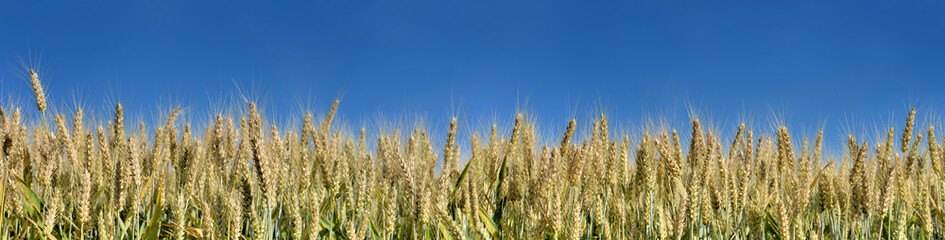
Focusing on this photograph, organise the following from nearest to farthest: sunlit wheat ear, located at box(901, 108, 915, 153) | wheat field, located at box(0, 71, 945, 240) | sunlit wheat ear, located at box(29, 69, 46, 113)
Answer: wheat field, located at box(0, 71, 945, 240) → sunlit wheat ear, located at box(29, 69, 46, 113) → sunlit wheat ear, located at box(901, 108, 915, 153)

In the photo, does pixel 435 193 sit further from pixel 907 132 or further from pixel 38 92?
pixel 907 132

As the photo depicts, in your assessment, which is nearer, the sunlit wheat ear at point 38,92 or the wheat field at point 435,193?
the wheat field at point 435,193

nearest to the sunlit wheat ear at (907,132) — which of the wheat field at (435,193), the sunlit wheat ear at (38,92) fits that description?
the wheat field at (435,193)

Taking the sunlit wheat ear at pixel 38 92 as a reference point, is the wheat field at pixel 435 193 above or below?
below

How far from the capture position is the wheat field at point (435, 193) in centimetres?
245

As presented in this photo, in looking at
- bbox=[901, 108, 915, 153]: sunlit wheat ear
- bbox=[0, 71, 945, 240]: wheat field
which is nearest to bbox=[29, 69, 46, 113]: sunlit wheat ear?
bbox=[0, 71, 945, 240]: wheat field

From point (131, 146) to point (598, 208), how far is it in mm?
1951

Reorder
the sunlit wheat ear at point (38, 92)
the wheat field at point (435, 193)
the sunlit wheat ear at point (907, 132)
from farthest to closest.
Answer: the sunlit wheat ear at point (907, 132) → the sunlit wheat ear at point (38, 92) → the wheat field at point (435, 193)

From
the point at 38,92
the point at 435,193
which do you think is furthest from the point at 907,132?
the point at 38,92

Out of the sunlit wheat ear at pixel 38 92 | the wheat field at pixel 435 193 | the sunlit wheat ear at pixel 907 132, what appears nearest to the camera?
the wheat field at pixel 435 193

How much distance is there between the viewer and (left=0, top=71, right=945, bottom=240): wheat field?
2.45 meters

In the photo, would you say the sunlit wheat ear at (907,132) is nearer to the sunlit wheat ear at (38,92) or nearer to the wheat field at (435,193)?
the wheat field at (435,193)

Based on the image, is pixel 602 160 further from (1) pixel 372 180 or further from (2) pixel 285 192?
(2) pixel 285 192

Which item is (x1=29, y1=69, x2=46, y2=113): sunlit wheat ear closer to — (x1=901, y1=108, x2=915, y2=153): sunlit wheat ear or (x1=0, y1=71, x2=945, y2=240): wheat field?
(x1=0, y1=71, x2=945, y2=240): wheat field
